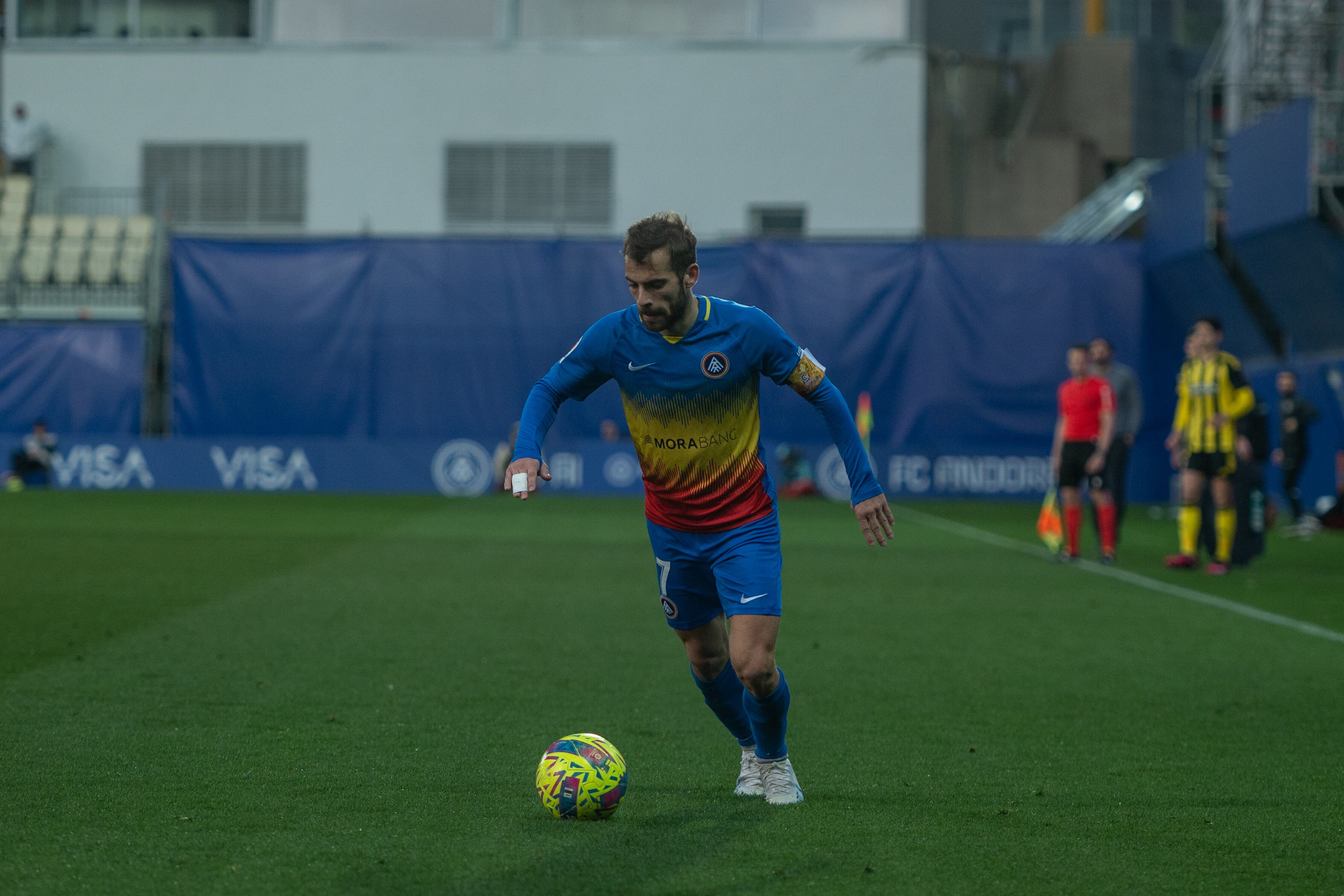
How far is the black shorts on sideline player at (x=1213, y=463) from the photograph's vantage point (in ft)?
42.4

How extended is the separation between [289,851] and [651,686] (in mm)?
3175

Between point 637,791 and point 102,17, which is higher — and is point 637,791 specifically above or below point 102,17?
below

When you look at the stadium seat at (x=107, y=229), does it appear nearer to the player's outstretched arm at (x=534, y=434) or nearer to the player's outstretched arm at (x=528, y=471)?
the player's outstretched arm at (x=534, y=434)

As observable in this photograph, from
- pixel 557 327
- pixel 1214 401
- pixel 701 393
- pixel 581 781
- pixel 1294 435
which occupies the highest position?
pixel 557 327

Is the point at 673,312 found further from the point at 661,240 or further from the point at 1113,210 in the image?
the point at 1113,210

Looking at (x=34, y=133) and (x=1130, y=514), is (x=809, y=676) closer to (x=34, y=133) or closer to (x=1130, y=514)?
(x=1130, y=514)

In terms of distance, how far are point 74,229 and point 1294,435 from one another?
21385 mm

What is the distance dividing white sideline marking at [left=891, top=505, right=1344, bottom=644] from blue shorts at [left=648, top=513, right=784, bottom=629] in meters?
5.54

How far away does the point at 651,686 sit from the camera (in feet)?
23.5

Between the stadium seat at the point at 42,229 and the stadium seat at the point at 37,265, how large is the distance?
21cm

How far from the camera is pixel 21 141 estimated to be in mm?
29188

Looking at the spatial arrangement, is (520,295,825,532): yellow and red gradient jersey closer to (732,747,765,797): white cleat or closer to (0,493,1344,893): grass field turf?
(732,747,765,797): white cleat

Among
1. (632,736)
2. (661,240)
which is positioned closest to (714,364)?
(661,240)

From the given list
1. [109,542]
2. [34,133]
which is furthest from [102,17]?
[109,542]
